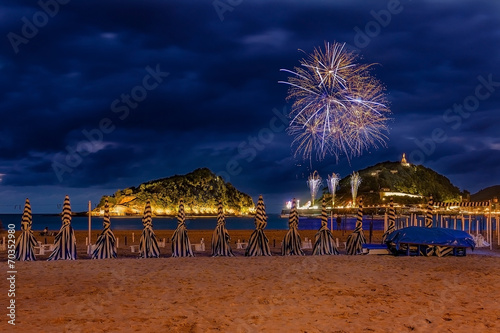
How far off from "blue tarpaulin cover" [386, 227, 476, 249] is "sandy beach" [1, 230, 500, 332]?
1.96 meters

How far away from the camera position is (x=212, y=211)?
186250 mm

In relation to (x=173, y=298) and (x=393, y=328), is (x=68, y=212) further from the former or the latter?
(x=393, y=328)

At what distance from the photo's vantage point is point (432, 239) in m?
18.4

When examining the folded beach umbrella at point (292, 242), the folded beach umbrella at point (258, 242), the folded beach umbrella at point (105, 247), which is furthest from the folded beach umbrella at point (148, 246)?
the folded beach umbrella at point (292, 242)

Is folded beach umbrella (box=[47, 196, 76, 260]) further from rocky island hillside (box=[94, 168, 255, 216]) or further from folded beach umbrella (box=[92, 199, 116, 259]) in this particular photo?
rocky island hillside (box=[94, 168, 255, 216])

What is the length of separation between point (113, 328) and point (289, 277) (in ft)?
20.0

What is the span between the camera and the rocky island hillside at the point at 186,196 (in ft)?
558

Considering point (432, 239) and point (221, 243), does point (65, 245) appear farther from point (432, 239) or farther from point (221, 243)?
point (432, 239)

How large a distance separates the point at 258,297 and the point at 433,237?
33.9 ft

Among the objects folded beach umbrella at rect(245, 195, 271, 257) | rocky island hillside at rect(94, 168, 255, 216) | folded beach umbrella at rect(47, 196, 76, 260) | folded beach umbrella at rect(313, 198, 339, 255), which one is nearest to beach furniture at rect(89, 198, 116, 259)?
folded beach umbrella at rect(47, 196, 76, 260)

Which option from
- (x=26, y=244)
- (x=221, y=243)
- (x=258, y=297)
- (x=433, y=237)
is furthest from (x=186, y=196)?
(x=258, y=297)

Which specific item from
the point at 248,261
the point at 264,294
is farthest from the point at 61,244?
the point at 264,294

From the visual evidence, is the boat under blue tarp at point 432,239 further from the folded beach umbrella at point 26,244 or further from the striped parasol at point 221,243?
the folded beach umbrella at point 26,244

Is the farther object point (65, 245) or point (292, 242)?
point (292, 242)
